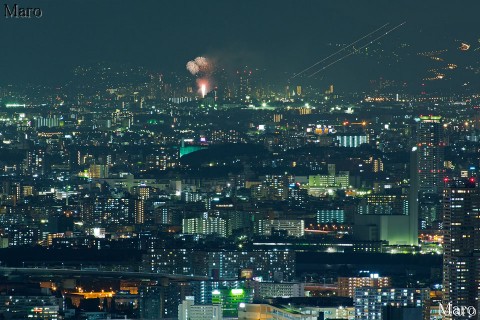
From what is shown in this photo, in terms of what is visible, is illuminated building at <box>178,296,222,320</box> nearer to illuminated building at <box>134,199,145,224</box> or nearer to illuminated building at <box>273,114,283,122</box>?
illuminated building at <box>134,199,145,224</box>

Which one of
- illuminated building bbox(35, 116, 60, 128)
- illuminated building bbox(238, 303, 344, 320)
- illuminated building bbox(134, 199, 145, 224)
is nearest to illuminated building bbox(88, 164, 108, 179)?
illuminated building bbox(35, 116, 60, 128)

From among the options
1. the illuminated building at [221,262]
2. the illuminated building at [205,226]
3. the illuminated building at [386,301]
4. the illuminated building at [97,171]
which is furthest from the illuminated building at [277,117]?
the illuminated building at [386,301]

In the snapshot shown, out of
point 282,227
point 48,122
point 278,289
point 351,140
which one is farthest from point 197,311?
point 48,122

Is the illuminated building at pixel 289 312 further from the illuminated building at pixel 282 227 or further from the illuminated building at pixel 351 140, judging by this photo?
the illuminated building at pixel 351 140

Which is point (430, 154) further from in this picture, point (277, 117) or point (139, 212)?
point (277, 117)

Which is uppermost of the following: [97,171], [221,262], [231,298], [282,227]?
[97,171]

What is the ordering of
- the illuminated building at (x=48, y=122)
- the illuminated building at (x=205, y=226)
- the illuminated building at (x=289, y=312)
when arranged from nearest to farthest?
the illuminated building at (x=289, y=312)
the illuminated building at (x=205, y=226)
the illuminated building at (x=48, y=122)

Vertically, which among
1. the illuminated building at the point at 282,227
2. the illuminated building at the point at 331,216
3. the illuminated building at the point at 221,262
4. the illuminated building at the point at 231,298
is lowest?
the illuminated building at the point at 231,298
